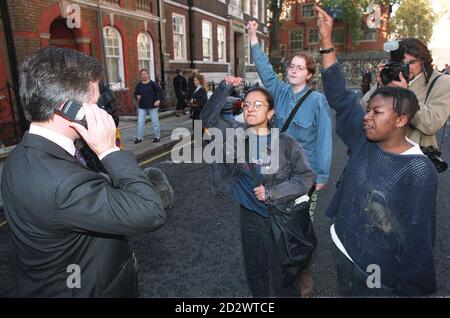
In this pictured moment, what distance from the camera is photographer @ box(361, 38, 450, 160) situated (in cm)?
260

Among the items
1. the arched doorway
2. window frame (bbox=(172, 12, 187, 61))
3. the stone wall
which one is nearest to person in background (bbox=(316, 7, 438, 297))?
the arched doorway

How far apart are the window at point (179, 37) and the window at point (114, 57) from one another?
15.0 feet

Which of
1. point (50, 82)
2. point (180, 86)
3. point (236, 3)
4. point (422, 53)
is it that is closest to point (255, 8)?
point (236, 3)

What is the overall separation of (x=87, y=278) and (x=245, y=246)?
1468 millimetres

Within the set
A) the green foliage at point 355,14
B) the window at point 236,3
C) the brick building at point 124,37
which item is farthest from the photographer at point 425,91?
the green foliage at point 355,14

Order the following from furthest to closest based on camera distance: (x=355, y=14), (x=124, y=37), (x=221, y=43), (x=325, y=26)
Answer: (x=355, y=14), (x=221, y=43), (x=124, y=37), (x=325, y=26)

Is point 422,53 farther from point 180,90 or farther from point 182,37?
point 182,37

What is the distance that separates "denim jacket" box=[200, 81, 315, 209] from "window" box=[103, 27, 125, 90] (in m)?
11.3

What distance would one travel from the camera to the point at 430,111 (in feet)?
8.58

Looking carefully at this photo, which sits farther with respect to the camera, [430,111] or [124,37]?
[124,37]

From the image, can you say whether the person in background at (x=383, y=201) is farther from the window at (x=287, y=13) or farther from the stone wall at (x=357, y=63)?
the window at (x=287, y=13)

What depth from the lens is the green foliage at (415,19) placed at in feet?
150

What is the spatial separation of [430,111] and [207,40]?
1982cm
